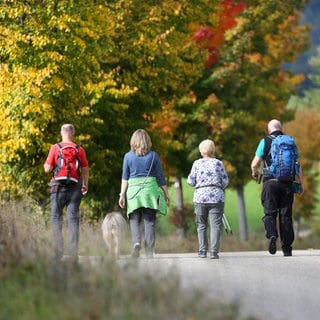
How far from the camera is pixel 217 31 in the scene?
1478 inches

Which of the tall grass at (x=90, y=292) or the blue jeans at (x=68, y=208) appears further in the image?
the blue jeans at (x=68, y=208)

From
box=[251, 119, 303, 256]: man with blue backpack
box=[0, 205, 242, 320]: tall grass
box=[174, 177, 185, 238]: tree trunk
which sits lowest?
box=[0, 205, 242, 320]: tall grass

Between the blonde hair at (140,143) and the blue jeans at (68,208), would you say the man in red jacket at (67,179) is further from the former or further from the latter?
the blonde hair at (140,143)

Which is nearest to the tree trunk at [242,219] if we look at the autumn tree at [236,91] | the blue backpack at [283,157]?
the autumn tree at [236,91]

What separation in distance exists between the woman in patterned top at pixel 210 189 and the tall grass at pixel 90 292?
6554mm

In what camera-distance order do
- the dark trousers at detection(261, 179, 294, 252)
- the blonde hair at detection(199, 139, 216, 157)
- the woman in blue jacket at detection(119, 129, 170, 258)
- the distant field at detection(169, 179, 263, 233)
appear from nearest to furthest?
the woman in blue jacket at detection(119, 129, 170, 258), the blonde hair at detection(199, 139, 216, 157), the dark trousers at detection(261, 179, 294, 252), the distant field at detection(169, 179, 263, 233)

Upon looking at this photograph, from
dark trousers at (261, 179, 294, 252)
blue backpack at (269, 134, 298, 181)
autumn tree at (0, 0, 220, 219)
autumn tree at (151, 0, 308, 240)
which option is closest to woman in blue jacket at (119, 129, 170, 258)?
blue backpack at (269, 134, 298, 181)

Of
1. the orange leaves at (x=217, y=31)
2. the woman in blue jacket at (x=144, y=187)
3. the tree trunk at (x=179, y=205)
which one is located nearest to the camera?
the woman in blue jacket at (x=144, y=187)

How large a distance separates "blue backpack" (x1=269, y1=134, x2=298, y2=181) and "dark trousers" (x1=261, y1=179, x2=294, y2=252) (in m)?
0.21

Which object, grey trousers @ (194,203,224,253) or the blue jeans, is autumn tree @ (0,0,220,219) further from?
the blue jeans

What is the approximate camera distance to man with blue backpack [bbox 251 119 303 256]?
681 inches

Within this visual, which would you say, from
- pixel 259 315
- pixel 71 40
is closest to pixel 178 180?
pixel 71 40

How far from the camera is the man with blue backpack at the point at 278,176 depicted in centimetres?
1730

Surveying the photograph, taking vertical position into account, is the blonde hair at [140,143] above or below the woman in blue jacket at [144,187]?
above
